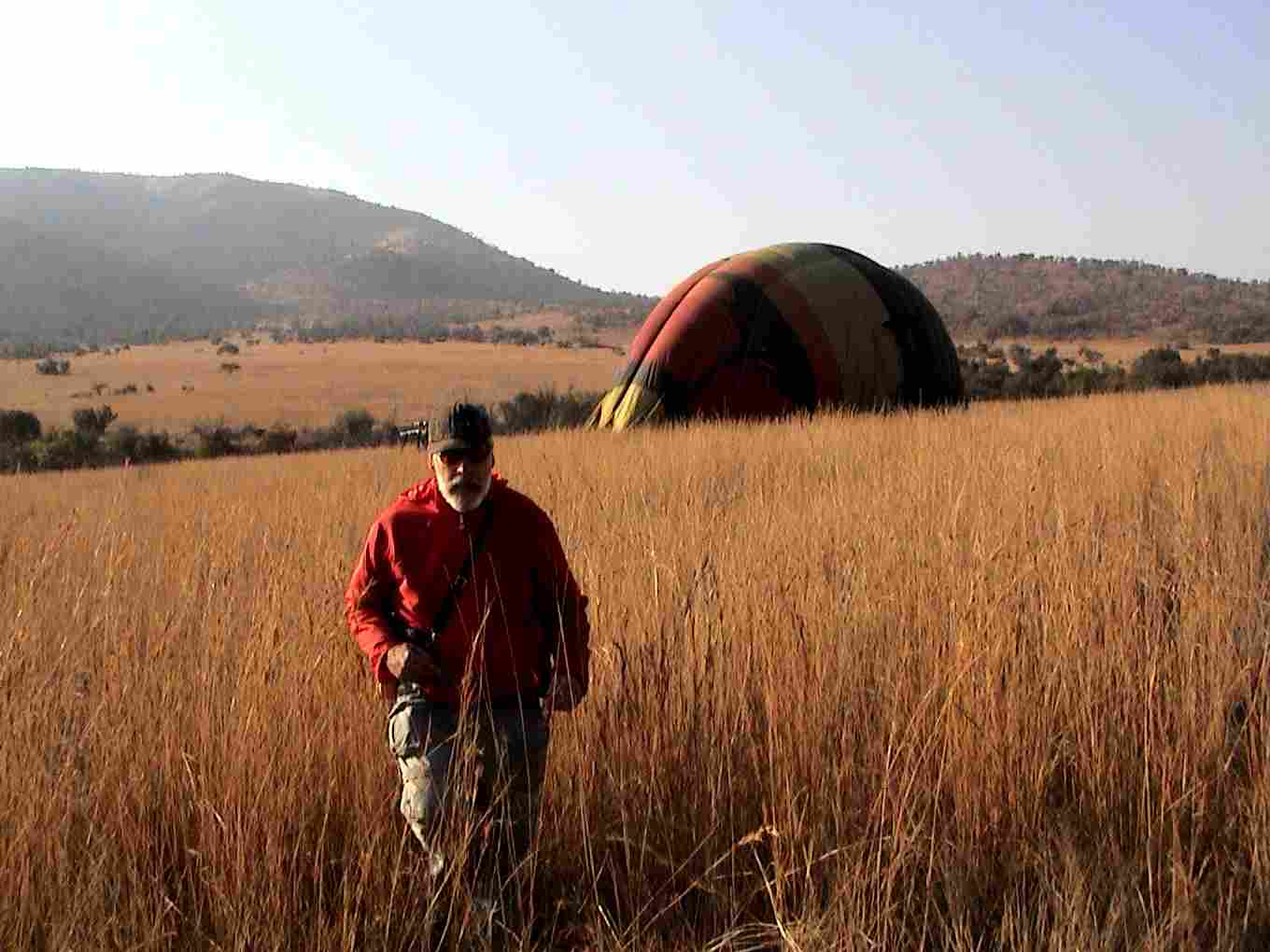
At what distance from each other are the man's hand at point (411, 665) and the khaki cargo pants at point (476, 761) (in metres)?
0.10

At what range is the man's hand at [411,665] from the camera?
2.60m

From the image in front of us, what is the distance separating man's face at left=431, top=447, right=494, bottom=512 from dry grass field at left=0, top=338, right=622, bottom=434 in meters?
23.1

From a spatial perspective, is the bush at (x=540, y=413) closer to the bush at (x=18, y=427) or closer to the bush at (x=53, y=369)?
the bush at (x=18, y=427)

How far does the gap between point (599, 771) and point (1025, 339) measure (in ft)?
187

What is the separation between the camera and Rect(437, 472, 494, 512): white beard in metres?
2.72

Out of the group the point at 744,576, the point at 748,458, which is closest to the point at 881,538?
the point at 744,576

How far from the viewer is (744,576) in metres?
4.07

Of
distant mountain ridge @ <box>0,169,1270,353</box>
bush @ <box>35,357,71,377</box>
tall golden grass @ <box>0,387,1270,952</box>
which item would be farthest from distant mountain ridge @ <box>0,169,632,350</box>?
tall golden grass @ <box>0,387,1270,952</box>

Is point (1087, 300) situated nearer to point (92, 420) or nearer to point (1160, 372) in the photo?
point (1160, 372)

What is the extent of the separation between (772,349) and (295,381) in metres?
28.0

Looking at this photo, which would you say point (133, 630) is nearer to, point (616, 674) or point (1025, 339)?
point (616, 674)

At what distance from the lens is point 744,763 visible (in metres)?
3.06

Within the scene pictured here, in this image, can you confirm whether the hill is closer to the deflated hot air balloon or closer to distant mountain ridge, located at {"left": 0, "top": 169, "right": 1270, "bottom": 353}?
distant mountain ridge, located at {"left": 0, "top": 169, "right": 1270, "bottom": 353}

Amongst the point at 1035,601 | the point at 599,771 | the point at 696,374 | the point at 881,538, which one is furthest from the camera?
the point at 696,374
